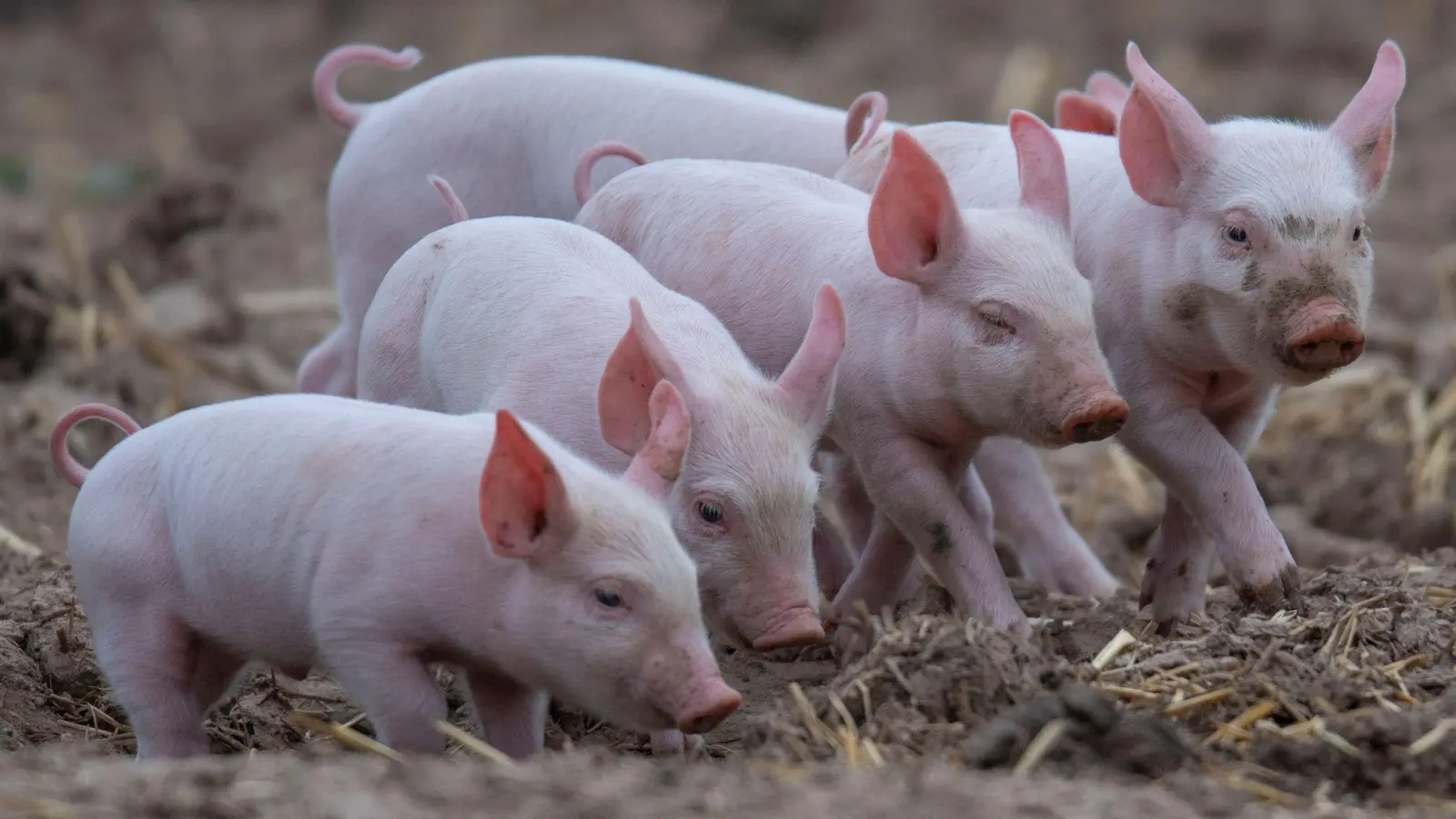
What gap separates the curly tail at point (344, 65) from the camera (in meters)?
6.65

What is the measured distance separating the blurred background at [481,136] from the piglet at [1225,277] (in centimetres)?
209

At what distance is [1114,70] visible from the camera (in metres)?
14.2

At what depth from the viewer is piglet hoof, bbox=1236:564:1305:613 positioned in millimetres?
4969

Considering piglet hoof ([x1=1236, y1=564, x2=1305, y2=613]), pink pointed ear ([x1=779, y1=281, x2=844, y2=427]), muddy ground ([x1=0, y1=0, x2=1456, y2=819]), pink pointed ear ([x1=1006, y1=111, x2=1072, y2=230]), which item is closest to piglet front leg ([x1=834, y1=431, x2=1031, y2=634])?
muddy ground ([x1=0, y1=0, x2=1456, y2=819])

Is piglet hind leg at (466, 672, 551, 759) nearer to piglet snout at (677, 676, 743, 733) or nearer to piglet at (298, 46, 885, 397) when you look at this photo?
piglet snout at (677, 676, 743, 733)

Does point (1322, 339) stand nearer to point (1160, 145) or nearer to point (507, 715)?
point (1160, 145)

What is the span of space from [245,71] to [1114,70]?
6427 millimetres

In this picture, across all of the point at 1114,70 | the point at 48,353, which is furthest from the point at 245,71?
the point at 48,353

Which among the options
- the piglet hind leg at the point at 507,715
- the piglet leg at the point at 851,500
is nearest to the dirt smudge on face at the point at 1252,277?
the piglet leg at the point at 851,500

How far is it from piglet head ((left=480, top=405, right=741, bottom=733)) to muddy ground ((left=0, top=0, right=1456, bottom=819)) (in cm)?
16

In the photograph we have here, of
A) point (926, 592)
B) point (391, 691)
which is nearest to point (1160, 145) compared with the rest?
point (926, 592)

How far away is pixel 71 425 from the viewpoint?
4.96 metres

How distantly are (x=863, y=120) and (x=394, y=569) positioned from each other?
2.72 metres

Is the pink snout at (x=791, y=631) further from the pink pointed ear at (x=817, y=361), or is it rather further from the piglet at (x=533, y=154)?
the piglet at (x=533, y=154)
